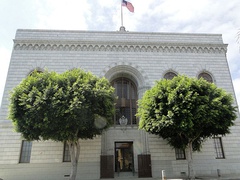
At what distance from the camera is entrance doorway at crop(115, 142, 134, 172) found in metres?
19.0

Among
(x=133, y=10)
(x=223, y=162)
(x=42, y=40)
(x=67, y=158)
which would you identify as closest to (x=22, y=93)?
(x=67, y=158)

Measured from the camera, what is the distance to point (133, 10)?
22.7 meters

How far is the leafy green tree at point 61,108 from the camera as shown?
13125 mm

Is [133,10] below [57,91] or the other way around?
the other way around

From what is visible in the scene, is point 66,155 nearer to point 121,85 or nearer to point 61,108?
point 61,108

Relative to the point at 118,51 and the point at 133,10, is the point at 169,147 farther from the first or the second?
the point at 133,10

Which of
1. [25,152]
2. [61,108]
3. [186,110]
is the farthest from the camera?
[25,152]

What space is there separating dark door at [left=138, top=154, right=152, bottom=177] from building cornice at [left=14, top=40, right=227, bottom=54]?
1226 centimetres

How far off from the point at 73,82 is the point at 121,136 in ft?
26.4

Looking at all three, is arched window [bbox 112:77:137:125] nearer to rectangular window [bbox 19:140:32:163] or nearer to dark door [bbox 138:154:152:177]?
dark door [bbox 138:154:152:177]

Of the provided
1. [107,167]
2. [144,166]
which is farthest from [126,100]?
[107,167]

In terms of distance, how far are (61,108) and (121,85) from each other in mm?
9598

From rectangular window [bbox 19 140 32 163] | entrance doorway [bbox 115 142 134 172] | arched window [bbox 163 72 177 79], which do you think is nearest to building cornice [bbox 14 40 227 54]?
arched window [bbox 163 72 177 79]

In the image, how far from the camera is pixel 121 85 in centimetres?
2138
